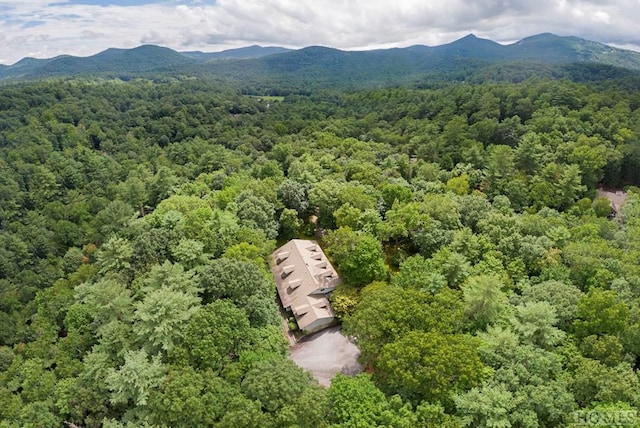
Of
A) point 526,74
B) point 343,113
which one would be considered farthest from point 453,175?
point 526,74

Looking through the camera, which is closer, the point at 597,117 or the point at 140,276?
the point at 140,276

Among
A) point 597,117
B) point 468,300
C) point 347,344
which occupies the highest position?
point 597,117

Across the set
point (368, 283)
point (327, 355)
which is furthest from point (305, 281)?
point (327, 355)

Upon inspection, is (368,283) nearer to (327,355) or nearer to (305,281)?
(305,281)

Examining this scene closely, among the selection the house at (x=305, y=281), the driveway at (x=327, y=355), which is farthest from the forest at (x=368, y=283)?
the driveway at (x=327, y=355)

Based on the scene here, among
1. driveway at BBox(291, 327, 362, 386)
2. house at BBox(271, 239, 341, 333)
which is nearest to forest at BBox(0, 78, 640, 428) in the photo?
house at BBox(271, 239, 341, 333)

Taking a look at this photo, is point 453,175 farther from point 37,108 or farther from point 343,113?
point 37,108

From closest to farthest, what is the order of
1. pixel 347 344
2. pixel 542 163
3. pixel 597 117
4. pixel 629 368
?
1. pixel 629 368
2. pixel 347 344
3. pixel 542 163
4. pixel 597 117

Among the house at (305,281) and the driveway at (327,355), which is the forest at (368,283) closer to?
the house at (305,281)
